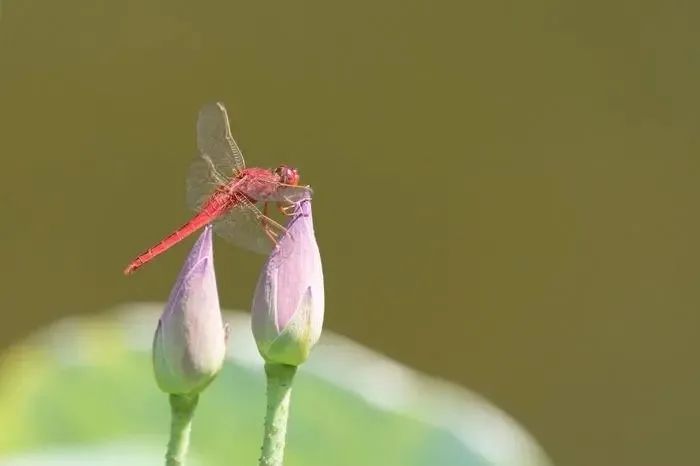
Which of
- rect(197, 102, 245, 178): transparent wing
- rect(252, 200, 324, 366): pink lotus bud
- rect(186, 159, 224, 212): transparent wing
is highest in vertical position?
rect(197, 102, 245, 178): transparent wing

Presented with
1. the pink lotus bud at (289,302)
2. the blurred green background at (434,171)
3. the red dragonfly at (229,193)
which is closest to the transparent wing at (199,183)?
the red dragonfly at (229,193)

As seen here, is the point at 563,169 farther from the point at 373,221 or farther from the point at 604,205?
the point at 373,221

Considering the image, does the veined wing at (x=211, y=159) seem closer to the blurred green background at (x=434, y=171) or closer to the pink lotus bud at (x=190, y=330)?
the pink lotus bud at (x=190, y=330)

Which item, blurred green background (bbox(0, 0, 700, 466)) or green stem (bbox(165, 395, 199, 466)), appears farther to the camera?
blurred green background (bbox(0, 0, 700, 466))

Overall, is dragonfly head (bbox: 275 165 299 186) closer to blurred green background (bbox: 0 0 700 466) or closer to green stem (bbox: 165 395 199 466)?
green stem (bbox: 165 395 199 466)

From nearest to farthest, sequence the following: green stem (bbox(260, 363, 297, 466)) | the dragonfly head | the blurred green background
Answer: green stem (bbox(260, 363, 297, 466)), the dragonfly head, the blurred green background

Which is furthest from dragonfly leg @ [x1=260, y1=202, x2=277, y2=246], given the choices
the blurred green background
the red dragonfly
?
the blurred green background

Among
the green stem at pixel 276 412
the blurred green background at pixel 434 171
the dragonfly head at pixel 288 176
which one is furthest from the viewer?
the blurred green background at pixel 434 171

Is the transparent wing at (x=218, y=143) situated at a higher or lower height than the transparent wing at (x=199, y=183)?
higher
